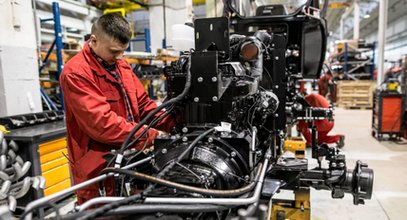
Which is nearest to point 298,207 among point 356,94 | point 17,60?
point 17,60

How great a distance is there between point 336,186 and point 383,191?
6.48 ft

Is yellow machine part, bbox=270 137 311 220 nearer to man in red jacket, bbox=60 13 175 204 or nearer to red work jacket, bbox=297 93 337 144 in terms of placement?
man in red jacket, bbox=60 13 175 204

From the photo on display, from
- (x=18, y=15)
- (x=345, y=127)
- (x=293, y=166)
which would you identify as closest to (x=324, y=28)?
(x=293, y=166)

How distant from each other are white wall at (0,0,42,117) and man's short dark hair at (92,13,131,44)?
81.2 inches

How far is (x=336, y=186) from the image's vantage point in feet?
5.25

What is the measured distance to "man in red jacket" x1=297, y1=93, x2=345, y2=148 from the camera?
4.23 metres

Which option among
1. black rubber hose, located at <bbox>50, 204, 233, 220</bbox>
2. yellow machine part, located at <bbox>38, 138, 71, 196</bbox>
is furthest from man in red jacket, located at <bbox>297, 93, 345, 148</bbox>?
black rubber hose, located at <bbox>50, 204, 233, 220</bbox>

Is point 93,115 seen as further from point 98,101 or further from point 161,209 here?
point 161,209

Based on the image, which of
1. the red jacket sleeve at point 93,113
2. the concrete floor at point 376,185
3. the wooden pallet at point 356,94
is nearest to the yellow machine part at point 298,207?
the concrete floor at point 376,185

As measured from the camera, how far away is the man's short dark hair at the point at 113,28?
1.45m

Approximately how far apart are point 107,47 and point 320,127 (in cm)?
351

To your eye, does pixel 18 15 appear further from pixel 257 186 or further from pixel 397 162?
pixel 397 162

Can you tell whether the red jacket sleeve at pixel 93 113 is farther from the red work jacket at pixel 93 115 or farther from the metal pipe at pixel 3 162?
the metal pipe at pixel 3 162

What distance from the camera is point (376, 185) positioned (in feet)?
10.9
